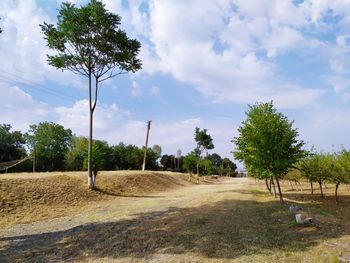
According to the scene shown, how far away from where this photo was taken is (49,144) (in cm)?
7788

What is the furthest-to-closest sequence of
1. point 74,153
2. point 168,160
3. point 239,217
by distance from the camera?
point 168,160 < point 74,153 < point 239,217

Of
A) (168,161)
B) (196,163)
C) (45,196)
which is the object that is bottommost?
(45,196)

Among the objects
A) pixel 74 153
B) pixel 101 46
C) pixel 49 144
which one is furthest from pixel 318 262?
pixel 49 144

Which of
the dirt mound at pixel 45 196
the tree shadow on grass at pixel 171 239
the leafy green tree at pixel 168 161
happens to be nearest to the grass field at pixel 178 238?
the tree shadow on grass at pixel 171 239

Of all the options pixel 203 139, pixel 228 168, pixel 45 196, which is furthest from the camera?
pixel 228 168

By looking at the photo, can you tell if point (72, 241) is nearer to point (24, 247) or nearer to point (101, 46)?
point (24, 247)

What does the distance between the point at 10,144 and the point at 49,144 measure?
29.5 feet

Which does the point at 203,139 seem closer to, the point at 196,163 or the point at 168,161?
the point at 196,163

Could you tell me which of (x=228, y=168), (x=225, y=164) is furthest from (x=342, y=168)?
(x=225, y=164)

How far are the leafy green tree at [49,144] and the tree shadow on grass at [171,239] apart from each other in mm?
57541

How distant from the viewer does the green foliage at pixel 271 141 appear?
64.7ft

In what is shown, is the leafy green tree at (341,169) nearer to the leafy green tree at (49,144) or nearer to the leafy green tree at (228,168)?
the leafy green tree at (49,144)

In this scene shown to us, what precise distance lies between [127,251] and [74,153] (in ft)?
208

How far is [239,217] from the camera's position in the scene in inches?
566
